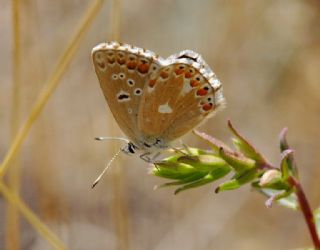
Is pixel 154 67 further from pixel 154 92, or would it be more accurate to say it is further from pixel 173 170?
pixel 173 170

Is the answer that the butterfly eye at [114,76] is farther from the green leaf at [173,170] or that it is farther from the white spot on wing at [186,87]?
the green leaf at [173,170]

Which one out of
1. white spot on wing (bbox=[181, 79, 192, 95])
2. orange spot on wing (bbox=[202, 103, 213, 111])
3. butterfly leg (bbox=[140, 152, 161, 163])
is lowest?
butterfly leg (bbox=[140, 152, 161, 163])

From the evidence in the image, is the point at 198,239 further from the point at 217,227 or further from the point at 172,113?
the point at 172,113

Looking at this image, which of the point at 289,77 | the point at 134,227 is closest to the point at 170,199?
the point at 134,227

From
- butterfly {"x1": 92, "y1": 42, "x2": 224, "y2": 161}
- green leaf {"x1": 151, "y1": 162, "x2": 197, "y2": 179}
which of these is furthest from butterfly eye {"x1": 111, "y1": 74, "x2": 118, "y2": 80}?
green leaf {"x1": 151, "y1": 162, "x2": 197, "y2": 179}

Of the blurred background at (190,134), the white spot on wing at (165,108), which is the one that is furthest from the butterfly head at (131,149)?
the blurred background at (190,134)

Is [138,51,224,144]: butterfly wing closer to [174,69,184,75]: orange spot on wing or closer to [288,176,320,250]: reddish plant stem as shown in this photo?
[174,69,184,75]: orange spot on wing

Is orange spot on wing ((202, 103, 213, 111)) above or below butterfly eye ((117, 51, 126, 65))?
below
